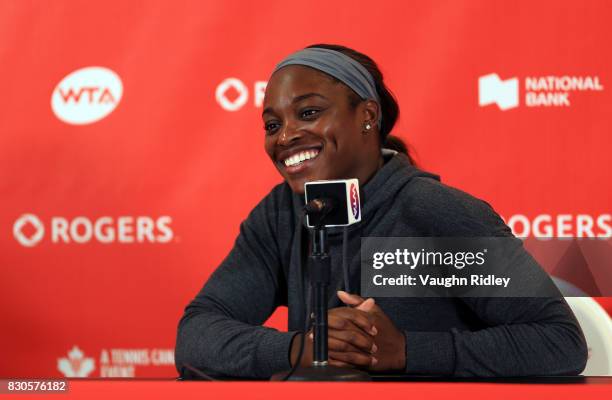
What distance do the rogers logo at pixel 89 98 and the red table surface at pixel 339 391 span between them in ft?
6.20

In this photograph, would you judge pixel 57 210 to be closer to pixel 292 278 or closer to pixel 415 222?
pixel 292 278

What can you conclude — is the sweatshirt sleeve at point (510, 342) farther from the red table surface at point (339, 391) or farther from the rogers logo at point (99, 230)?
the rogers logo at point (99, 230)

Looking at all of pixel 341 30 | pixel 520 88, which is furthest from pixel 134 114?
pixel 520 88

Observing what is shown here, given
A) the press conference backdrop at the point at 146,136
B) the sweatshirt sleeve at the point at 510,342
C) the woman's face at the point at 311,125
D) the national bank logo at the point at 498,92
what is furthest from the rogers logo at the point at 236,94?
the sweatshirt sleeve at the point at 510,342

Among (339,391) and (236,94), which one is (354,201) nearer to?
(339,391)

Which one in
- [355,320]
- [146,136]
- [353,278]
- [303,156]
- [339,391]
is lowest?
[339,391]

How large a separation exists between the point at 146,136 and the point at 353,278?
45.9 inches

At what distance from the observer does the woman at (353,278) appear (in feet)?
4.84

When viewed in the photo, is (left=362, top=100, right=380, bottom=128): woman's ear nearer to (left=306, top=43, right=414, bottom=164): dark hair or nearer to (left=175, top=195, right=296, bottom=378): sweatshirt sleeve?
(left=306, top=43, right=414, bottom=164): dark hair

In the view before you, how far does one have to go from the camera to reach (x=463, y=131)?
8.47 ft

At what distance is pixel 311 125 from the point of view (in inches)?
68.6

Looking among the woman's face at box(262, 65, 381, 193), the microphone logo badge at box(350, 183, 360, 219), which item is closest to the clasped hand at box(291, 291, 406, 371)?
the microphone logo badge at box(350, 183, 360, 219)

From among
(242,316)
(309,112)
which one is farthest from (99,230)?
(309,112)

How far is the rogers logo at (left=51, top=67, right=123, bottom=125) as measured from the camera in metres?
2.68
